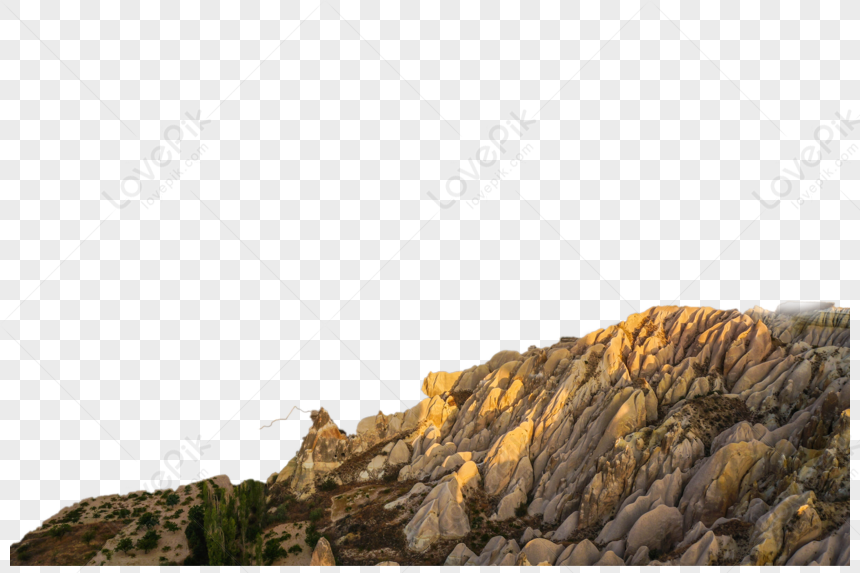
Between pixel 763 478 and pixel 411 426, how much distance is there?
33087 millimetres

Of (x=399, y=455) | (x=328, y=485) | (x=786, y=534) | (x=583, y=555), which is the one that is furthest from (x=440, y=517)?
(x=786, y=534)

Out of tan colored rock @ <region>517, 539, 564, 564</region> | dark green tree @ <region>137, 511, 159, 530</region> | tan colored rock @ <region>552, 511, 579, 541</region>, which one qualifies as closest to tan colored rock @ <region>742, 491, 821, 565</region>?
tan colored rock @ <region>517, 539, 564, 564</region>

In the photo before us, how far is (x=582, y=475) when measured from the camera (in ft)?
133

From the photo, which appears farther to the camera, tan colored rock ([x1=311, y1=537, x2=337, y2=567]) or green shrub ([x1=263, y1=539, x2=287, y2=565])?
green shrub ([x1=263, y1=539, x2=287, y2=565])

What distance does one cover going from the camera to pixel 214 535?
119 feet

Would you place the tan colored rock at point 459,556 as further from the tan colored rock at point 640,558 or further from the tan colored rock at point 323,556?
the tan colored rock at point 640,558

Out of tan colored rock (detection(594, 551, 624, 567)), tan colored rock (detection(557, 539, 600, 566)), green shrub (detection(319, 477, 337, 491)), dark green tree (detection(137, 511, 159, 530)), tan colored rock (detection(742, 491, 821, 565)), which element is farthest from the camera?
green shrub (detection(319, 477, 337, 491))

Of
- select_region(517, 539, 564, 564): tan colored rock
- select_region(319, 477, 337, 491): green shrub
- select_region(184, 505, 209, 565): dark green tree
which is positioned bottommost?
select_region(517, 539, 564, 564): tan colored rock

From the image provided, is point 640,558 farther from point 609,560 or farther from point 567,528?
point 567,528

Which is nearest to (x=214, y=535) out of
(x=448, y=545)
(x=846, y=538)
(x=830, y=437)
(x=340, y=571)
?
(x=340, y=571)

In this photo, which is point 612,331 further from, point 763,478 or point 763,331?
point 763,478

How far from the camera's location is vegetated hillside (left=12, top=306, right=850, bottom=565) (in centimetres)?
3153

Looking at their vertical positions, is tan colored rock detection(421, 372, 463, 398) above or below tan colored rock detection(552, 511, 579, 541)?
above

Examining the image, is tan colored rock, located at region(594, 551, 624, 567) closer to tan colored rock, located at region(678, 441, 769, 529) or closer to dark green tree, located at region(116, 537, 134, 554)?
tan colored rock, located at region(678, 441, 769, 529)
